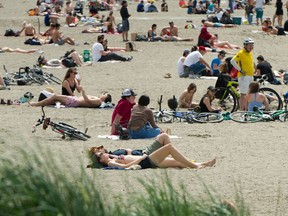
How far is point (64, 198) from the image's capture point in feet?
23.6

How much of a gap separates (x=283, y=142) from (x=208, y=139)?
47.4 inches

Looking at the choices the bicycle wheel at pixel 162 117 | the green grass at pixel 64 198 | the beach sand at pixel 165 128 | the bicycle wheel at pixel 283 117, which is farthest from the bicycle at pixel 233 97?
the green grass at pixel 64 198

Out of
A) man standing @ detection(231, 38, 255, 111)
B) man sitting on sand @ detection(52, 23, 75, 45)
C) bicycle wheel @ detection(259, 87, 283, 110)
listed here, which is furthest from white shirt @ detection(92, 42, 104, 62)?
bicycle wheel @ detection(259, 87, 283, 110)

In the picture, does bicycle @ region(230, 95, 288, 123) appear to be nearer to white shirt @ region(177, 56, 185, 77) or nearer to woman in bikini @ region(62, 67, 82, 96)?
woman in bikini @ region(62, 67, 82, 96)

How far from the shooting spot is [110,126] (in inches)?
719

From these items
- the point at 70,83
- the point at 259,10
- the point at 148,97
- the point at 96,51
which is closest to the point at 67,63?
the point at 96,51

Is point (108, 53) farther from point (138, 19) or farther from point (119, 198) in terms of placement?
point (119, 198)

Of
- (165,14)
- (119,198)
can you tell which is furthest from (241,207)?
(165,14)

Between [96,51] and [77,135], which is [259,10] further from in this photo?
[77,135]

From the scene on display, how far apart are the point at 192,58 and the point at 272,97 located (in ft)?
16.4

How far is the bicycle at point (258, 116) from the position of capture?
18859 mm

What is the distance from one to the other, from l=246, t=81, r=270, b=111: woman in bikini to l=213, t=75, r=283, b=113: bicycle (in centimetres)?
70

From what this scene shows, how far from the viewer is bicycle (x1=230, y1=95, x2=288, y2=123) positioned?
18859mm

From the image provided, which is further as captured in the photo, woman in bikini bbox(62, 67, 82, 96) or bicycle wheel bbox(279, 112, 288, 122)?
woman in bikini bbox(62, 67, 82, 96)
